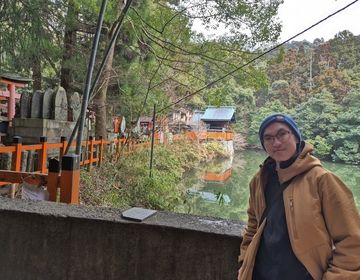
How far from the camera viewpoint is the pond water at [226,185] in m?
9.00

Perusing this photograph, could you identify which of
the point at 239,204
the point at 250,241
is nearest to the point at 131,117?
the point at 239,204

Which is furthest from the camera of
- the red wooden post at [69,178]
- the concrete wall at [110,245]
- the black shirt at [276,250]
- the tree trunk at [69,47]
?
the tree trunk at [69,47]

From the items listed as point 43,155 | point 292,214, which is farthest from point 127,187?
point 292,214

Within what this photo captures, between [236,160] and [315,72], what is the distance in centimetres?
1110

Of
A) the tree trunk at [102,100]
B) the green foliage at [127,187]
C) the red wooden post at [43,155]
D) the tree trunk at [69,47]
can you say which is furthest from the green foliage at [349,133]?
the tree trunk at [69,47]

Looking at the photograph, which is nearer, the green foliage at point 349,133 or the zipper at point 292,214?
the zipper at point 292,214

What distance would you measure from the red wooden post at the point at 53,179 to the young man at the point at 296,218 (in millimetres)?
1786

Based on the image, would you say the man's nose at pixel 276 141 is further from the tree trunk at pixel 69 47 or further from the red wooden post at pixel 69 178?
the tree trunk at pixel 69 47

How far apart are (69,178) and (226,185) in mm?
14881

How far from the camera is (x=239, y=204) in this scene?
1290 centimetres

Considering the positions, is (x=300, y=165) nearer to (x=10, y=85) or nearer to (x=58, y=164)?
(x=58, y=164)

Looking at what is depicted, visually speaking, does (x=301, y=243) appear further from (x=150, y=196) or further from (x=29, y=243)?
(x=150, y=196)

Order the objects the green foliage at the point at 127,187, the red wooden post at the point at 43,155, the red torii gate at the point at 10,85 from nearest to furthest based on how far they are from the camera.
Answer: the red wooden post at the point at 43,155
the green foliage at the point at 127,187
the red torii gate at the point at 10,85

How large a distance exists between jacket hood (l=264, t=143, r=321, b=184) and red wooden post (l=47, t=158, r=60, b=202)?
77.1 inches
